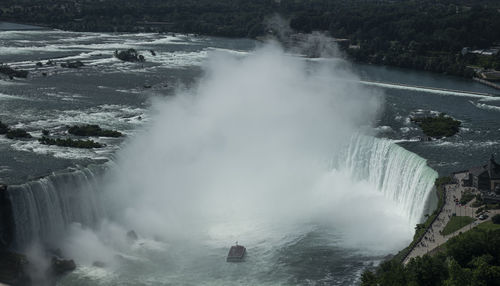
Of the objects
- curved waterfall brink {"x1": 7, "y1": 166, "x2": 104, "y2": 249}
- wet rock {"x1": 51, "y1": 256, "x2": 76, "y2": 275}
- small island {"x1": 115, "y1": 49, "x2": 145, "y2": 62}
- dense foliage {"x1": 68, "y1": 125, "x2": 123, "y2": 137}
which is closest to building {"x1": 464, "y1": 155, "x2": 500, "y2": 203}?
curved waterfall brink {"x1": 7, "y1": 166, "x2": 104, "y2": 249}

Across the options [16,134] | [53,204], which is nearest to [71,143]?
[16,134]

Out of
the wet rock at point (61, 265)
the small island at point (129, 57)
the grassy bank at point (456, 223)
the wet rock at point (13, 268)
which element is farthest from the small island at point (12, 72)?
the grassy bank at point (456, 223)

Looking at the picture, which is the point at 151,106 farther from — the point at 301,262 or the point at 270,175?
the point at 301,262

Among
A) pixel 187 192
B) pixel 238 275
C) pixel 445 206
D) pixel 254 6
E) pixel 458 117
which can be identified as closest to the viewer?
pixel 238 275

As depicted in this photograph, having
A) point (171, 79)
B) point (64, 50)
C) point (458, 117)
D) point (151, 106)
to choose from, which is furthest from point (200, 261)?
point (64, 50)

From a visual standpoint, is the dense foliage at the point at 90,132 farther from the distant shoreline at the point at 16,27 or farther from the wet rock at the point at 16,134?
the distant shoreline at the point at 16,27
